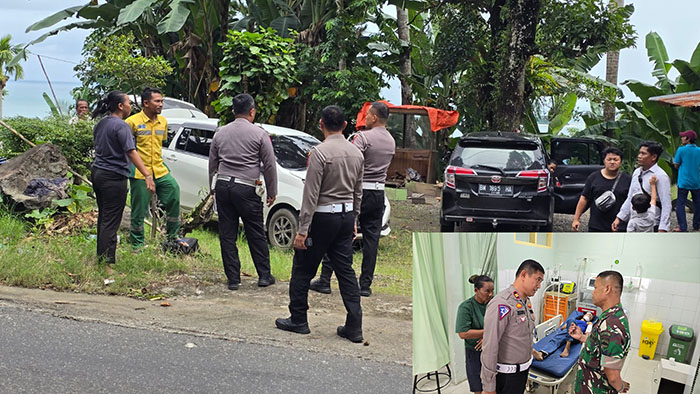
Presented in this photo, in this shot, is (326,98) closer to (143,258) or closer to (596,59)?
(596,59)

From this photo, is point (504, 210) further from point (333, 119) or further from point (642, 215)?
point (642, 215)

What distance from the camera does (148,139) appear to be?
7.40 meters

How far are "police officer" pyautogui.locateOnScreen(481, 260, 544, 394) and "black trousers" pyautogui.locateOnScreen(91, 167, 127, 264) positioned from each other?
5.66 m

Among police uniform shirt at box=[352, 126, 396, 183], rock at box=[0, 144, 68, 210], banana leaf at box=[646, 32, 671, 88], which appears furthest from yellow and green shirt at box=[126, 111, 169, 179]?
banana leaf at box=[646, 32, 671, 88]

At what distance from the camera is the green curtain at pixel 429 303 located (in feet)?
5.73

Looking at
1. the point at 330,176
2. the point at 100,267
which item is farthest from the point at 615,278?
the point at 100,267

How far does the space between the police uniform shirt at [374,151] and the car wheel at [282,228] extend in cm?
261

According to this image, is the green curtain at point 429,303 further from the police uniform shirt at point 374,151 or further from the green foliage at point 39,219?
the green foliage at point 39,219

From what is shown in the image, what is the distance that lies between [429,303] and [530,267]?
0.27 m

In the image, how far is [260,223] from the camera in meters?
6.76

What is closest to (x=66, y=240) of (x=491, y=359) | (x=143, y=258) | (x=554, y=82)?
(x=143, y=258)

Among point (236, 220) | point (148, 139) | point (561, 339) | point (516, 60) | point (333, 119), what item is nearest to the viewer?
point (561, 339)

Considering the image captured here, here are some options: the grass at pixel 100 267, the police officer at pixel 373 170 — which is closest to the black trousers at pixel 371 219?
the police officer at pixel 373 170

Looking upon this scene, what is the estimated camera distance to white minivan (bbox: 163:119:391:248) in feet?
29.4
